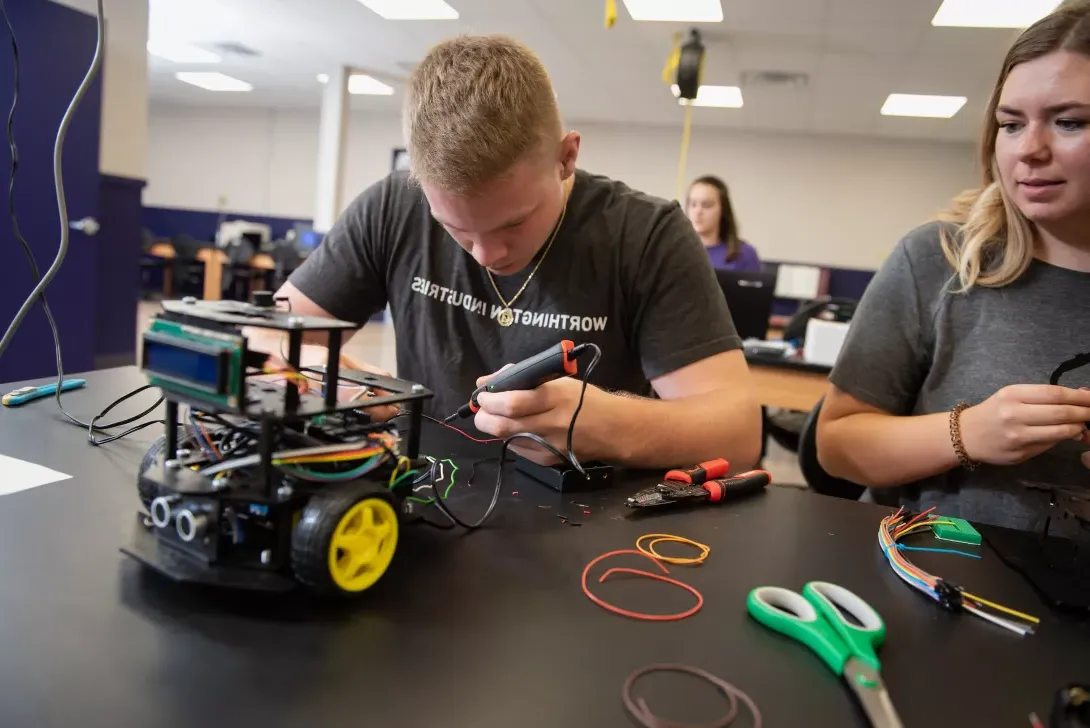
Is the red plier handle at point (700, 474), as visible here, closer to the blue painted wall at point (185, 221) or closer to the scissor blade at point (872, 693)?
the scissor blade at point (872, 693)

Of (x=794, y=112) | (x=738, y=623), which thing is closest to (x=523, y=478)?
(x=738, y=623)

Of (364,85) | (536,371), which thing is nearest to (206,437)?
(536,371)

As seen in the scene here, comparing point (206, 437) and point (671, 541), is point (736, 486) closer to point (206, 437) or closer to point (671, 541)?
point (671, 541)

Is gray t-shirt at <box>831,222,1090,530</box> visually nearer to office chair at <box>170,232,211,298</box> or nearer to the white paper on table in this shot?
the white paper on table

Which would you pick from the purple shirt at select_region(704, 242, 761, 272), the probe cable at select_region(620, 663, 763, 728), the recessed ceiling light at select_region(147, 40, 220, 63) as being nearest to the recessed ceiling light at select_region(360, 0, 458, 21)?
the purple shirt at select_region(704, 242, 761, 272)

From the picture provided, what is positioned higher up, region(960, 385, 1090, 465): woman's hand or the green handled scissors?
region(960, 385, 1090, 465): woman's hand

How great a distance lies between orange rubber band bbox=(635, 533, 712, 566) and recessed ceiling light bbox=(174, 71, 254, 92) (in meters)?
7.77

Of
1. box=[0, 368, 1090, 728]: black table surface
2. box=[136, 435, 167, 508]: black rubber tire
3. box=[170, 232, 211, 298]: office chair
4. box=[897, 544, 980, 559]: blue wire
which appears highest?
box=[136, 435, 167, 508]: black rubber tire

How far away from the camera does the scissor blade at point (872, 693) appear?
0.39 meters

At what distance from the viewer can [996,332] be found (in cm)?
97

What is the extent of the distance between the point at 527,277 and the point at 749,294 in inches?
71.3

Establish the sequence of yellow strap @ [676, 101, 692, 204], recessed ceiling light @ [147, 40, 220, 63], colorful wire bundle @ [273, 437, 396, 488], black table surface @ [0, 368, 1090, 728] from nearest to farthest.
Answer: black table surface @ [0, 368, 1090, 728]
colorful wire bundle @ [273, 437, 396, 488]
yellow strap @ [676, 101, 692, 204]
recessed ceiling light @ [147, 40, 220, 63]

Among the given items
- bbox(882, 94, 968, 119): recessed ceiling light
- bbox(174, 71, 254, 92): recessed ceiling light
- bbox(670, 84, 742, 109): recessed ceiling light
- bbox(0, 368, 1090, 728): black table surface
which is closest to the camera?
bbox(0, 368, 1090, 728): black table surface

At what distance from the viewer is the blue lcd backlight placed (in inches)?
17.3
